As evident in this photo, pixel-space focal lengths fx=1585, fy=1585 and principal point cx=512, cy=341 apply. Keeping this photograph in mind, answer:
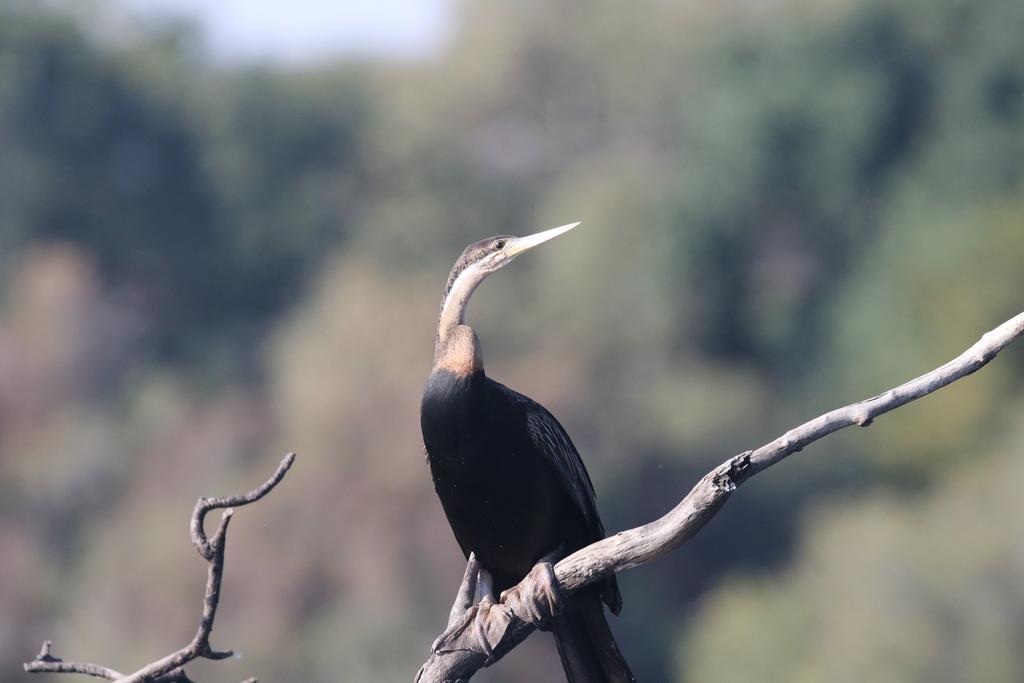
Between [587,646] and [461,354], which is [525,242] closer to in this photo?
[461,354]

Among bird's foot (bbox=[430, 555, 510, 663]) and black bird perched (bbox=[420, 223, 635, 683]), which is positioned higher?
black bird perched (bbox=[420, 223, 635, 683])

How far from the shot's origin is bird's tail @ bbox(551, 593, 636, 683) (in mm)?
5625

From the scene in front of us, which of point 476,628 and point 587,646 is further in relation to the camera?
point 587,646

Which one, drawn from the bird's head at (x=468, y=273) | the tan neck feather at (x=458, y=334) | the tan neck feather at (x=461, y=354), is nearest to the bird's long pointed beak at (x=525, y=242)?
the bird's head at (x=468, y=273)

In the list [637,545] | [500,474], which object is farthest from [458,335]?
[637,545]

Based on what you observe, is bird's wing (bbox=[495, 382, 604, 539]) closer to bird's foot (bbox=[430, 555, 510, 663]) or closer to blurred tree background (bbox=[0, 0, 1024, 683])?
bird's foot (bbox=[430, 555, 510, 663])

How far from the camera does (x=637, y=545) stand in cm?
469

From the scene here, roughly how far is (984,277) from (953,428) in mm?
3305

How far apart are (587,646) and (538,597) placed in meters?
0.50

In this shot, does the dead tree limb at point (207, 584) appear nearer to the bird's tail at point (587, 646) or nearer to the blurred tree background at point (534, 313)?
the bird's tail at point (587, 646)

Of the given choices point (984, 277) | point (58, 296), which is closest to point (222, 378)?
point (58, 296)

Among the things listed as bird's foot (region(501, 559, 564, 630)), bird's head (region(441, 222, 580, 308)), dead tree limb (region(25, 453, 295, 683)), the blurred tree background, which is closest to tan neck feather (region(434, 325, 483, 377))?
bird's head (region(441, 222, 580, 308))

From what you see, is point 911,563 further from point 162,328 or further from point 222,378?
point 162,328

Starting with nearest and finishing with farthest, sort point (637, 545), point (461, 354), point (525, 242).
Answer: point (637, 545) < point (461, 354) < point (525, 242)
